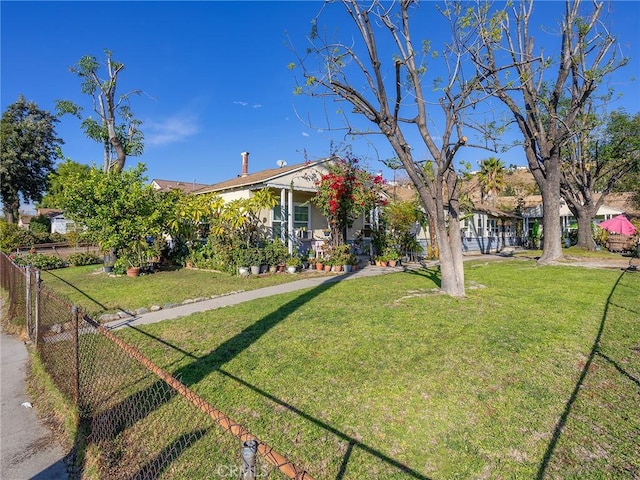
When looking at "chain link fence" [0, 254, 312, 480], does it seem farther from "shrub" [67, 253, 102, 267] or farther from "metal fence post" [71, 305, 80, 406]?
"shrub" [67, 253, 102, 267]

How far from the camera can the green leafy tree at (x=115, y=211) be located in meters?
11.6

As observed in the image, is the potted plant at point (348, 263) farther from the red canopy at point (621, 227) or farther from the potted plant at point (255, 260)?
the red canopy at point (621, 227)

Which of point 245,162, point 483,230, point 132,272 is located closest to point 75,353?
point 132,272

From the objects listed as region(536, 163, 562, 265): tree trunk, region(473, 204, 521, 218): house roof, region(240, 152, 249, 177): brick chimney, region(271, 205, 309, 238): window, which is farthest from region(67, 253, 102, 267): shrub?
region(473, 204, 521, 218): house roof

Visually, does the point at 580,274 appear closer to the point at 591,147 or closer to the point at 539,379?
the point at 539,379

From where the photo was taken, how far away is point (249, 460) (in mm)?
1200

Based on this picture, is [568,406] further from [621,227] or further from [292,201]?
[621,227]

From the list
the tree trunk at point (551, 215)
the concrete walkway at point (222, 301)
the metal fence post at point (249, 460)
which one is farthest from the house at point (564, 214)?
the metal fence post at point (249, 460)

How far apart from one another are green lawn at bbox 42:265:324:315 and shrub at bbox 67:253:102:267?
2.91 meters

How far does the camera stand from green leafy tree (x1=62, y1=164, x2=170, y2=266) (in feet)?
38.0

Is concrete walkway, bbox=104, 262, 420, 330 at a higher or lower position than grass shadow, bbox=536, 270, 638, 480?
higher

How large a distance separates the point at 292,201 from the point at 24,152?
37513 millimetres

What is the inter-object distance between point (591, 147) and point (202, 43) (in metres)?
23.5

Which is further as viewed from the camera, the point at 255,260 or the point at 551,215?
the point at 551,215
